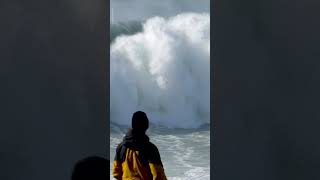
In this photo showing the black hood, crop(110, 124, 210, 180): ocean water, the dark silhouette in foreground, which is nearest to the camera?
the dark silhouette in foreground

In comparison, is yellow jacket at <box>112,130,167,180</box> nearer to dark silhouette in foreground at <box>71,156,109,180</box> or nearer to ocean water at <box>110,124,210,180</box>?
dark silhouette in foreground at <box>71,156,109,180</box>

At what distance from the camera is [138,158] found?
2514 millimetres

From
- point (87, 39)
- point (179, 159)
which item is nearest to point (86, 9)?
point (87, 39)

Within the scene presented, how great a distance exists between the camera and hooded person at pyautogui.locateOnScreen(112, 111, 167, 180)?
8.13 ft

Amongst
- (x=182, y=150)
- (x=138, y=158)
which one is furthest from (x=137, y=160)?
(x=182, y=150)

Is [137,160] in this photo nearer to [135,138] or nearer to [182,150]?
[135,138]

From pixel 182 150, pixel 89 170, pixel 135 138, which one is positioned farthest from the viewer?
pixel 182 150

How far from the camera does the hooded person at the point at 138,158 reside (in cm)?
248

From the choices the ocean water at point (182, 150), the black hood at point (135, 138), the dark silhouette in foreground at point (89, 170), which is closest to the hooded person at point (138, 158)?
the black hood at point (135, 138)

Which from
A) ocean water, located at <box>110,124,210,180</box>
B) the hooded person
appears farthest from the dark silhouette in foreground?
ocean water, located at <box>110,124,210,180</box>

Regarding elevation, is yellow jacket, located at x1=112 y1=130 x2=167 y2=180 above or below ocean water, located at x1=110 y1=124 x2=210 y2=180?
above

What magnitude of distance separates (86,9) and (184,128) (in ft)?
48.9

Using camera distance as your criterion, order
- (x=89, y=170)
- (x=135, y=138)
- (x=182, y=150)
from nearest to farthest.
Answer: (x=89, y=170), (x=135, y=138), (x=182, y=150)

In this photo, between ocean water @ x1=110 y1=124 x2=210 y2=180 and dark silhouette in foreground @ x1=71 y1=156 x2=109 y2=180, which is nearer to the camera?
dark silhouette in foreground @ x1=71 y1=156 x2=109 y2=180
